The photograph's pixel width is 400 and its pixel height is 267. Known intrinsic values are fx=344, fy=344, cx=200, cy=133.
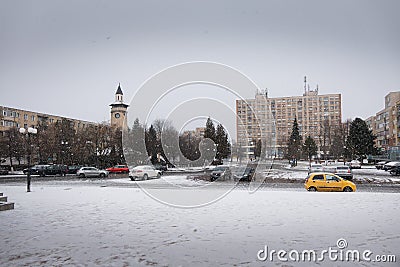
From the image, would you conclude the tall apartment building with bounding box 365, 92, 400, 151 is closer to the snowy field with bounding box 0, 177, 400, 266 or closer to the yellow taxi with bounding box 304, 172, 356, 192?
the yellow taxi with bounding box 304, 172, 356, 192

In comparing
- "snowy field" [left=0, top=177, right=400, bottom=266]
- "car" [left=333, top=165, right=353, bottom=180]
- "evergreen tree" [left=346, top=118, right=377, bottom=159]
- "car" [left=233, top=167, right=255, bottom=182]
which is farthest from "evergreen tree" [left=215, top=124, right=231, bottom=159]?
"snowy field" [left=0, top=177, right=400, bottom=266]

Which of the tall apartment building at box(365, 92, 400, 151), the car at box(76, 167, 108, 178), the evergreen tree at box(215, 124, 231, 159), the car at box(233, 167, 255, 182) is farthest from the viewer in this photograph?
the tall apartment building at box(365, 92, 400, 151)

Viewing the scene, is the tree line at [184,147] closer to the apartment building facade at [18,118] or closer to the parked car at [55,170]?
the parked car at [55,170]

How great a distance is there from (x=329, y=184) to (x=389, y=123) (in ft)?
263

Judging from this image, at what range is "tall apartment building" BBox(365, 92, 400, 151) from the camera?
81613mm

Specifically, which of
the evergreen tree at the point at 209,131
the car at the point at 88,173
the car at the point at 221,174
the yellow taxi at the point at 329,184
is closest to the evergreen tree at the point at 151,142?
the evergreen tree at the point at 209,131

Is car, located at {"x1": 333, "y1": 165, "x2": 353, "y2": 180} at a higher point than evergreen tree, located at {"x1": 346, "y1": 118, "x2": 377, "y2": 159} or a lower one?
lower

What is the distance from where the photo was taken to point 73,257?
7.02m

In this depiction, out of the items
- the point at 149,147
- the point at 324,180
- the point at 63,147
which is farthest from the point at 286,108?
the point at 324,180

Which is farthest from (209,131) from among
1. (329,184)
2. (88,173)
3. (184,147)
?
(329,184)

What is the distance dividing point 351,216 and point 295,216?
1.81 metres

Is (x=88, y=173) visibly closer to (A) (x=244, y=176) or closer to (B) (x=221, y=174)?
(B) (x=221, y=174)

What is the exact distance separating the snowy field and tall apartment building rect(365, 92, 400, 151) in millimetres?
75414

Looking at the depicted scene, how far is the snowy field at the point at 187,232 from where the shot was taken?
6.95 metres
